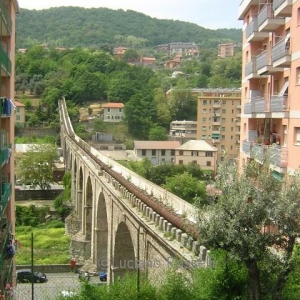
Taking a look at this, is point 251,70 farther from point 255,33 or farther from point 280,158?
point 280,158

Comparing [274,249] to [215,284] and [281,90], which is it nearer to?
[215,284]

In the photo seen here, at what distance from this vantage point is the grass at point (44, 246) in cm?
3641

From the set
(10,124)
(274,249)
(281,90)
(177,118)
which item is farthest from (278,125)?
(177,118)

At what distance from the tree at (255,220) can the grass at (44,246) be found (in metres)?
26.3

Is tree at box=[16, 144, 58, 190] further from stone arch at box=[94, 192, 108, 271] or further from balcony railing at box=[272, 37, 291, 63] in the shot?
balcony railing at box=[272, 37, 291, 63]

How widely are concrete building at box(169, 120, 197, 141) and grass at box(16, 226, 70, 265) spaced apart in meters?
40.9

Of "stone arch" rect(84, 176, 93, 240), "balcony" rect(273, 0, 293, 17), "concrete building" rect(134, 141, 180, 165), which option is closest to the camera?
"balcony" rect(273, 0, 293, 17)

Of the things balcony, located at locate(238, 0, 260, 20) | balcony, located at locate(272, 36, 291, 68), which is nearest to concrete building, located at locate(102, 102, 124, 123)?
balcony, located at locate(238, 0, 260, 20)

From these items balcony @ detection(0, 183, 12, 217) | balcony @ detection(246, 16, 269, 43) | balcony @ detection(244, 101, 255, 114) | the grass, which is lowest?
the grass

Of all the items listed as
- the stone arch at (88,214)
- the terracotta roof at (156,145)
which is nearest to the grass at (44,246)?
the stone arch at (88,214)

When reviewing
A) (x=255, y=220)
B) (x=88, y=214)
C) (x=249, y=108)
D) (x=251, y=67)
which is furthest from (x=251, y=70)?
(x=88, y=214)

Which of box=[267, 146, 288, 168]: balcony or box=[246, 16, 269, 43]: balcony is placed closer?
box=[267, 146, 288, 168]: balcony

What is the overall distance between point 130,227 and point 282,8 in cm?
1056

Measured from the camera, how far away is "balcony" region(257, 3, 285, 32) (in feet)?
50.5
